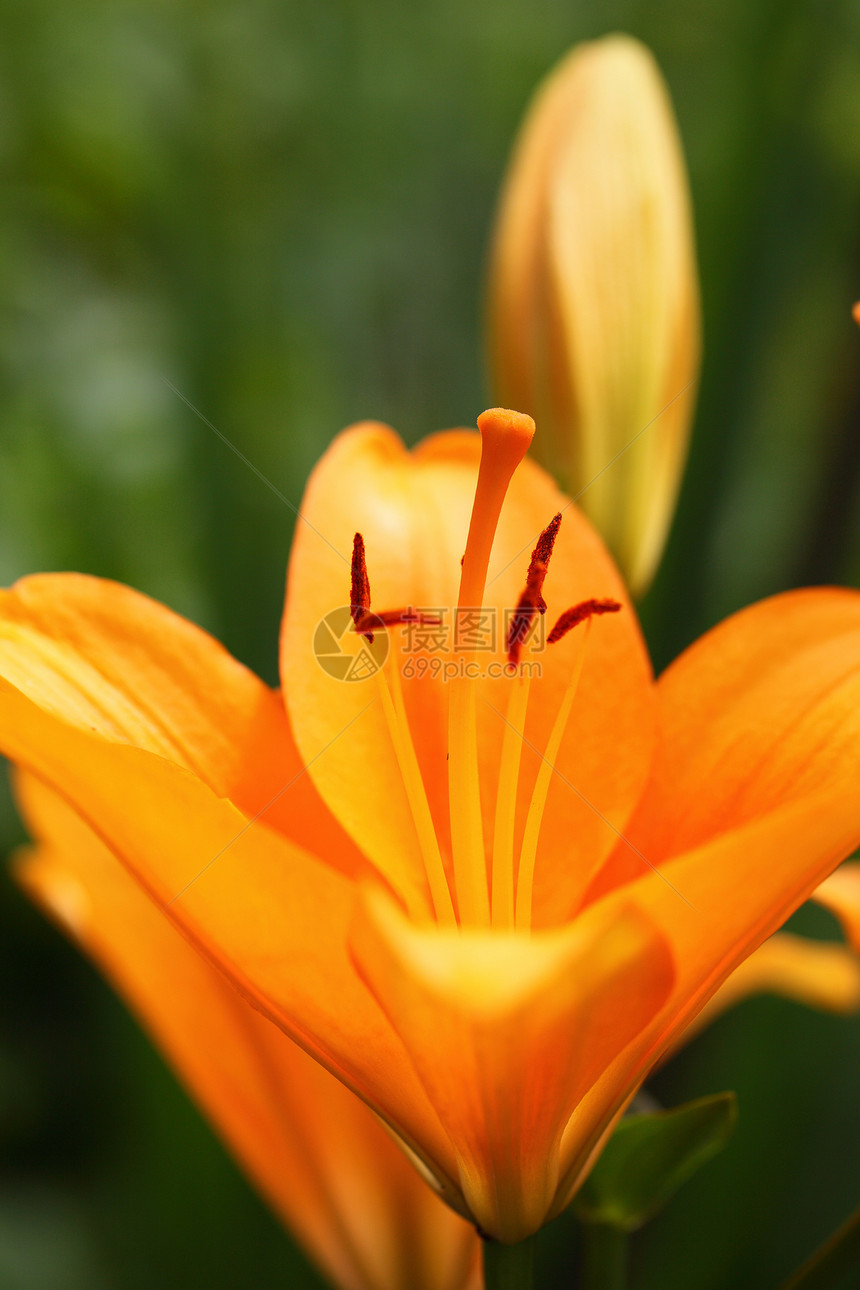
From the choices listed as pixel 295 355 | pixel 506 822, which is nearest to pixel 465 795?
pixel 506 822

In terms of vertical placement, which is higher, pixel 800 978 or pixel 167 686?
pixel 167 686

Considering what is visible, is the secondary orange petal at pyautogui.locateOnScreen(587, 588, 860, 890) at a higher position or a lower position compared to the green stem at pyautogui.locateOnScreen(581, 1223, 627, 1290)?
higher

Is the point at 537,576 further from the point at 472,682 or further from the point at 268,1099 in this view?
the point at 268,1099

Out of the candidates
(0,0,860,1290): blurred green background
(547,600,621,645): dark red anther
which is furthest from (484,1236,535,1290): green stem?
(0,0,860,1290): blurred green background

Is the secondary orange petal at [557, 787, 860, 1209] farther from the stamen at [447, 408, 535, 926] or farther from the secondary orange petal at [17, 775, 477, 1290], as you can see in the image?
the secondary orange petal at [17, 775, 477, 1290]

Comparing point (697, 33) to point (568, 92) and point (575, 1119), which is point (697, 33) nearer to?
point (568, 92)

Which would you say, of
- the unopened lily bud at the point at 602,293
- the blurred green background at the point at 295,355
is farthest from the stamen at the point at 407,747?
the blurred green background at the point at 295,355

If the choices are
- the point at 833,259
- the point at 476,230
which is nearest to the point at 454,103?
the point at 476,230
